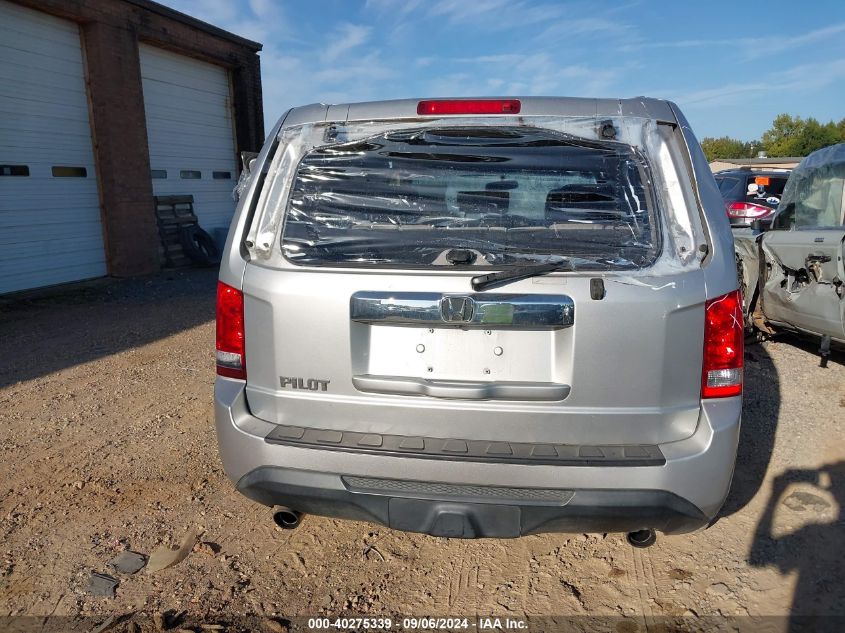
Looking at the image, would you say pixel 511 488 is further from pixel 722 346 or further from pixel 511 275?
pixel 722 346

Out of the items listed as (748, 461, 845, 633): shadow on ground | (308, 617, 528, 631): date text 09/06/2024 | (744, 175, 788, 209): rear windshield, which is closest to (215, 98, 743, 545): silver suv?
(308, 617, 528, 631): date text 09/06/2024

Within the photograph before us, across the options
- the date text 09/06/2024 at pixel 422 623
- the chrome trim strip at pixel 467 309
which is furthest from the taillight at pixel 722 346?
the date text 09/06/2024 at pixel 422 623

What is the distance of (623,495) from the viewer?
2176 mm

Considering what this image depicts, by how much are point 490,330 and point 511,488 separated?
564 mm

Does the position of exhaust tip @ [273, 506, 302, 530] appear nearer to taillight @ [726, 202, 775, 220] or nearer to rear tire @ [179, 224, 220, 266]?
taillight @ [726, 202, 775, 220]

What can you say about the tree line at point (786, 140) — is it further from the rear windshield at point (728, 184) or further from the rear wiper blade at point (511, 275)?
the rear wiper blade at point (511, 275)

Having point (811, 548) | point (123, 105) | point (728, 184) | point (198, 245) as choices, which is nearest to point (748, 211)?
point (728, 184)

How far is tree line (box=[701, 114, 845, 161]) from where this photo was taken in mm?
59781

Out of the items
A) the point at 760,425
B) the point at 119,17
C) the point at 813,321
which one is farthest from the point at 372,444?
the point at 119,17

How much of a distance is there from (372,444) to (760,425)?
3406 millimetres

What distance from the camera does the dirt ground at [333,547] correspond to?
2.64 m

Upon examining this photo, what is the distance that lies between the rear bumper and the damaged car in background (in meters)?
3.30

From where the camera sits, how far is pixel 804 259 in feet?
16.8

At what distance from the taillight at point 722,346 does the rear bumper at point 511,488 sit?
0.19 feet
